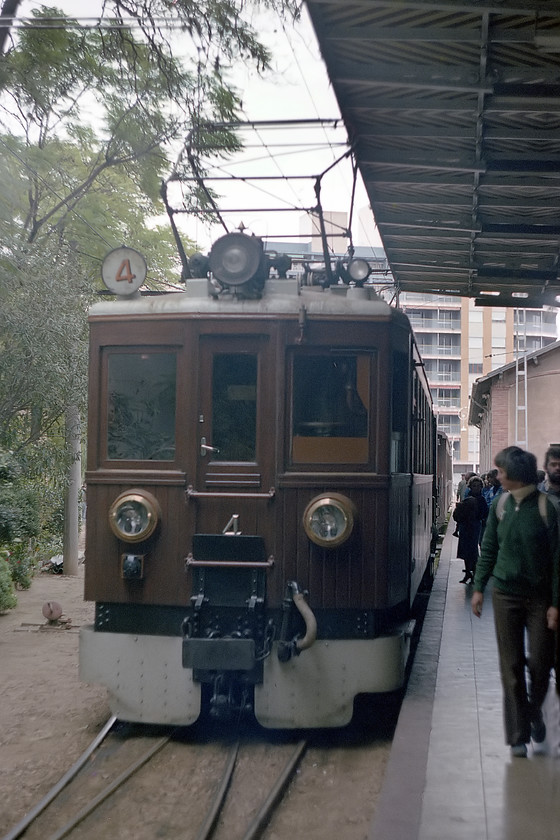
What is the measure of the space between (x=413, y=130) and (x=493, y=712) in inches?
184

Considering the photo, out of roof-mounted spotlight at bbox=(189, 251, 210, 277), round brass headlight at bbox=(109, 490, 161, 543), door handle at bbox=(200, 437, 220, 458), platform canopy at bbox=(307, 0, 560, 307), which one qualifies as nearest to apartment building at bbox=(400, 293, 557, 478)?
platform canopy at bbox=(307, 0, 560, 307)

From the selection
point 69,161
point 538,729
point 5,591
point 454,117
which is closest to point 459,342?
point 69,161

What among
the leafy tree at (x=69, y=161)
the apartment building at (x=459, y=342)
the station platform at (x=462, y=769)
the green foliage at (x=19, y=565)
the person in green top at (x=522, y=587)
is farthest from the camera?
the apartment building at (x=459, y=342)

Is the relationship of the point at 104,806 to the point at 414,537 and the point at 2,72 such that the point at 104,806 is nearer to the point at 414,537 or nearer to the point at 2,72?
the point at 414,537

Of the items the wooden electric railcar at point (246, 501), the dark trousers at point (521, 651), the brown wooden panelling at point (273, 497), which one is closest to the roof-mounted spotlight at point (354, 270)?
the wooden electric railcar at point (246, 501)

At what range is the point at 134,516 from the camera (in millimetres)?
6191

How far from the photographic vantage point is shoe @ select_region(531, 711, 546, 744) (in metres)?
5.27

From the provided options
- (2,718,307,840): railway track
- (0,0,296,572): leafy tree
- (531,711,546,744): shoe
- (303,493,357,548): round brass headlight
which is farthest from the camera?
(0,0,296,572): leafy tree

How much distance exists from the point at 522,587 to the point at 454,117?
423 cm

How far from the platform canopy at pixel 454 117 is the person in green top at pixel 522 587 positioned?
9.50 ft

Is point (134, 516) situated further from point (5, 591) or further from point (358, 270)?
point (5, 591)

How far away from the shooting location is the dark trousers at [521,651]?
498cm

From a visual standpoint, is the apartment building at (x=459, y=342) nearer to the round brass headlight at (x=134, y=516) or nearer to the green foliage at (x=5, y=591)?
the green foliage at (x=5, y=591)

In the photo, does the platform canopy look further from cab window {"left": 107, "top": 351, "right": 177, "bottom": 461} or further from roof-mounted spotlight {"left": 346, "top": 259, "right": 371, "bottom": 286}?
cab window {"left": 107, "top": 351, "right": 177, "bottom": 461}
